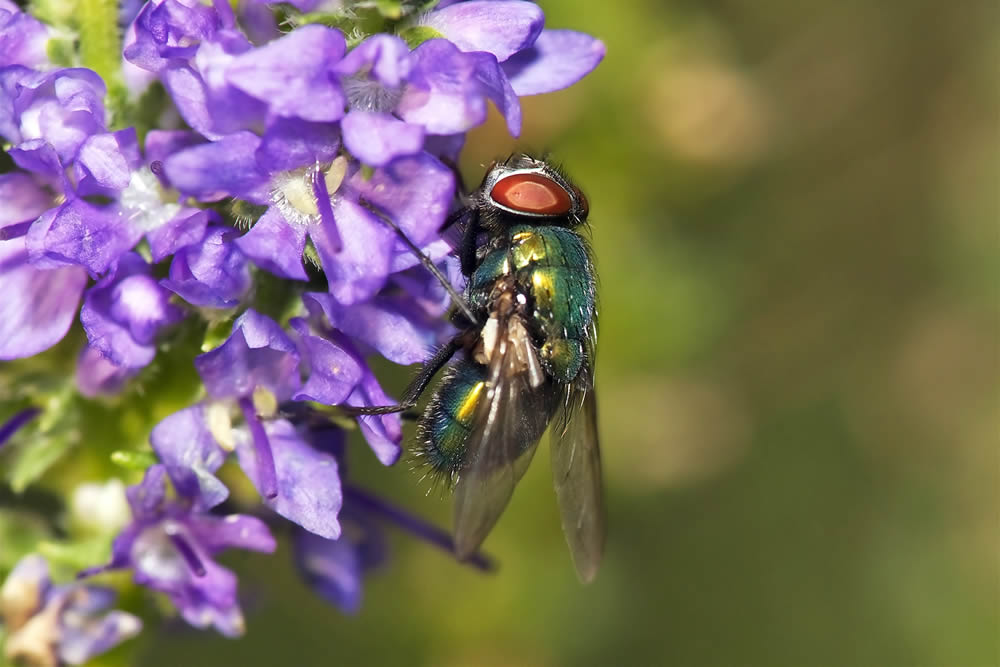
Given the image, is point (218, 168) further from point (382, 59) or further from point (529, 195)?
point (529, 195)

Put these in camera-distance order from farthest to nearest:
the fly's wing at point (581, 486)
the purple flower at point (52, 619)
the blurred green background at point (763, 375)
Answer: the blurred green background at point (763, 375)
the fly's wing at point (581, 486)
the purple flower at point (52, 619)

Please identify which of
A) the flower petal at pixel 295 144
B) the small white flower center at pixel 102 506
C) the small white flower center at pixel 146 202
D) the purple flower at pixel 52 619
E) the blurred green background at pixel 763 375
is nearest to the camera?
the flower petal at pixel 295 144

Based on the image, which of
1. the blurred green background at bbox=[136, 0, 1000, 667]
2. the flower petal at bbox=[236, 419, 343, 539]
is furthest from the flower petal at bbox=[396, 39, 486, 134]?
the blurred green background at bbox=[136, 0, 1000, 667]

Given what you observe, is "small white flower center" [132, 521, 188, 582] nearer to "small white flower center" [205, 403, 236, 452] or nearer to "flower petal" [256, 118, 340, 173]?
"small white flower center" [205, 403, 236, 452]

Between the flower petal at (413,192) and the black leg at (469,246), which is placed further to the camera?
the black leg at (469,246)

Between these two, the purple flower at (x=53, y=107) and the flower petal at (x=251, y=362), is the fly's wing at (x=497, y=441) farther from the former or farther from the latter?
the purple flower at (x=53, y=107)

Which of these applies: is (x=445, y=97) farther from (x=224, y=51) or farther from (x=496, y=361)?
(x=496, y=361)

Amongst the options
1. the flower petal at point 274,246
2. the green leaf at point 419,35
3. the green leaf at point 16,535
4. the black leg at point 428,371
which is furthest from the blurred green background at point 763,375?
the flower petal at point 274,246
